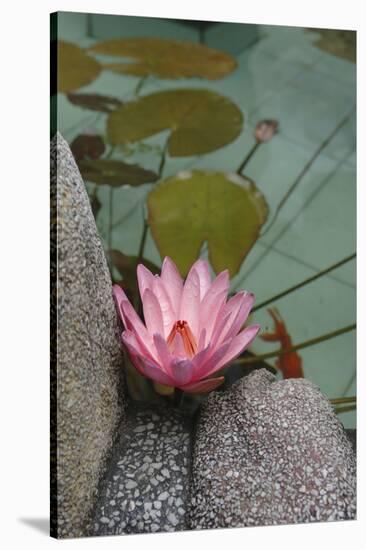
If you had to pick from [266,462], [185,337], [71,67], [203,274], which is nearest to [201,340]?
[185,337]

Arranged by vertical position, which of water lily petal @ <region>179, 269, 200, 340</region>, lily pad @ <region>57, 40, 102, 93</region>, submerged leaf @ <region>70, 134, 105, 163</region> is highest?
lily pad @ <region>57, 40, 102, 93</region>

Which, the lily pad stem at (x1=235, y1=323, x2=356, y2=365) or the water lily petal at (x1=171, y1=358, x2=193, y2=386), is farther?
the lily pad stem at (x1=235, y1=323, x2=356, y2=365)

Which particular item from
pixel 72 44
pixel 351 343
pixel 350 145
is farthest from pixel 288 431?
pixel 72 44

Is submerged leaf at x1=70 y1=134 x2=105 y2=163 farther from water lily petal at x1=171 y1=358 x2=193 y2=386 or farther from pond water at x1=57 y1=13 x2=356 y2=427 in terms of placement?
water lily petal at x1=171 y1=358 x2=193 y2=386

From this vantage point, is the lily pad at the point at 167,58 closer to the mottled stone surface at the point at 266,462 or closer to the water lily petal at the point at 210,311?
the water lily petal at the point at 210,311

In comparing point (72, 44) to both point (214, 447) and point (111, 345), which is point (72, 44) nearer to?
point (111, 345)

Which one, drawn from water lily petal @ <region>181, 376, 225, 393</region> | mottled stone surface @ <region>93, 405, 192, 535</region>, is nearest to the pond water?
water lily petal @ <region>181, 376, 225, 393</region>

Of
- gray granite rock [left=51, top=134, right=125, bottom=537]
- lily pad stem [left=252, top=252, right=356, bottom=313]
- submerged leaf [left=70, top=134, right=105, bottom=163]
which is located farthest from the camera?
lily pad stem [left=252, top=252, right=356, bottom=313]
